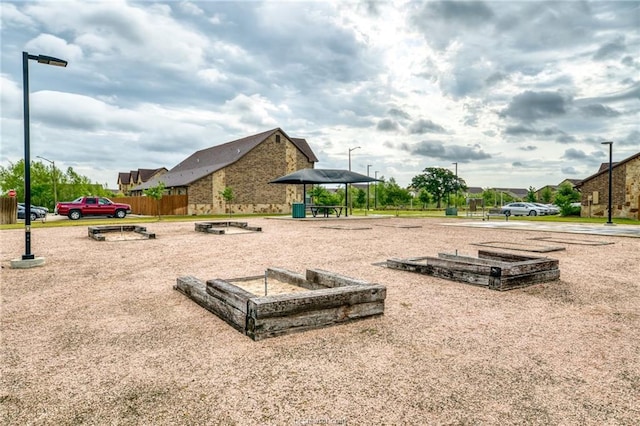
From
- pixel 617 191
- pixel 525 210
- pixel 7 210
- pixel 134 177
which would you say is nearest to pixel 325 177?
pixel 7 210

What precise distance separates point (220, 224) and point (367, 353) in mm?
16979

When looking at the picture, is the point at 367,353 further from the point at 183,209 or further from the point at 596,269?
the point at 183,209

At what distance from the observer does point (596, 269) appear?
8.20 metres

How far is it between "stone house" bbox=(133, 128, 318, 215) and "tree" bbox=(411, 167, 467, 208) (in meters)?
37.2

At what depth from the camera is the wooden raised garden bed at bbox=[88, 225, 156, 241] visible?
14.5 m

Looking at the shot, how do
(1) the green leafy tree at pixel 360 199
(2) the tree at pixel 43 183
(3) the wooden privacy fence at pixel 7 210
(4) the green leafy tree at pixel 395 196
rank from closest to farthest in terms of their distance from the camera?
(3) the wooden privacy fence at pixel 7 210, (2) the tree at pixel 43 183, (4) the green leafy tree at pixel 395 196, (1) the green leafy tree at pixel 360 199

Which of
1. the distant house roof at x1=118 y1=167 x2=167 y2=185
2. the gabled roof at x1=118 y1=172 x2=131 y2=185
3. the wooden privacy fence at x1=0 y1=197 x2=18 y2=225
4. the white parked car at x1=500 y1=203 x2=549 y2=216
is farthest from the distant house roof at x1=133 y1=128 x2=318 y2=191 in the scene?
the gabled roof at x1=118 y1=172 x2=131 y2=185

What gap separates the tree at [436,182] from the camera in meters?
77.5

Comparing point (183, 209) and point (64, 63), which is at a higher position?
point (64, 63)

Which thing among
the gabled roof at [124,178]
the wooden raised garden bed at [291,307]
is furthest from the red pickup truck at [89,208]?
the gabled roof at [124,178]

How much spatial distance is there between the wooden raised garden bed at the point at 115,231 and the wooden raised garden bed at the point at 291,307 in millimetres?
10827

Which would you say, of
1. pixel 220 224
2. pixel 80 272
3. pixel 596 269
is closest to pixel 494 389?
pixel 596 269

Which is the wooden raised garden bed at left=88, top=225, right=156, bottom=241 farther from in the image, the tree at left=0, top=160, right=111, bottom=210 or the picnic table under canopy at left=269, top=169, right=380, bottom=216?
the tree at left=0, top=160, right=111, bottom=210

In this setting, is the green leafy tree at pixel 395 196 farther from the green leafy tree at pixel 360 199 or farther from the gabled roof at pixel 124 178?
the gabled roof at pixel 124 178
